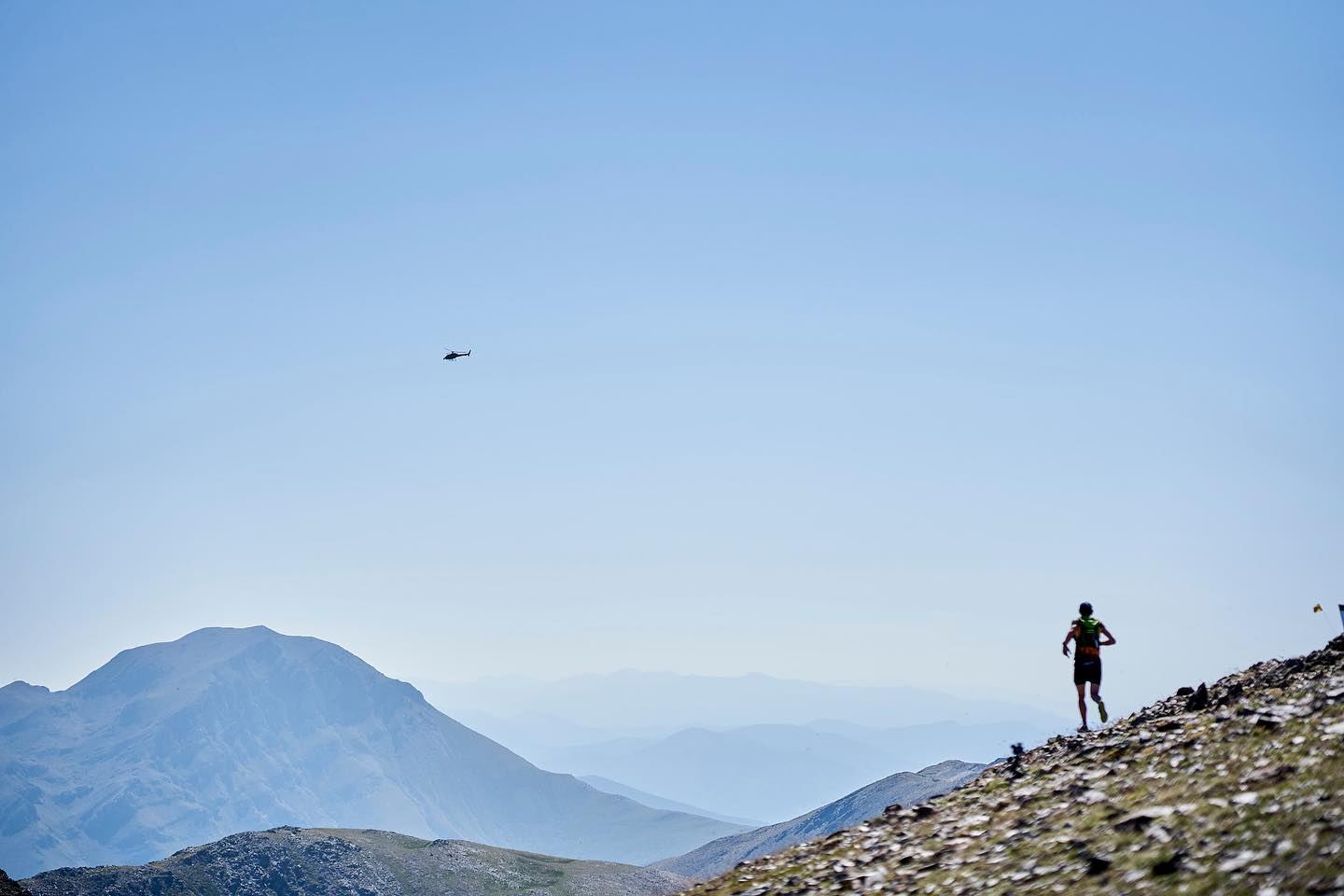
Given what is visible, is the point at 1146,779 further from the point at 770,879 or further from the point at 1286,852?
the point at 770,879

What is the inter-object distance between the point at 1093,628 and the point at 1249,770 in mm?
11970

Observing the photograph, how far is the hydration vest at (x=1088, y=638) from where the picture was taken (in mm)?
32156

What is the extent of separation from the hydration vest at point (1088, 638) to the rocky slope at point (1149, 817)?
196 centimetres

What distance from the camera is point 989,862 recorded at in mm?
21188

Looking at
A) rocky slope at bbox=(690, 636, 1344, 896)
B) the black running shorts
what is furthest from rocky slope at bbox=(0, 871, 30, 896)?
the black running shorts

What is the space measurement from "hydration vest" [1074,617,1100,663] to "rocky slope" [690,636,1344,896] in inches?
77.3

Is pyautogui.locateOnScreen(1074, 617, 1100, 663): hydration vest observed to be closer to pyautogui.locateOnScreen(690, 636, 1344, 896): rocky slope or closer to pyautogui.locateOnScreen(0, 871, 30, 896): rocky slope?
pyautogui.locateOnScreen(690, 636, 1344, 896): rocky slope

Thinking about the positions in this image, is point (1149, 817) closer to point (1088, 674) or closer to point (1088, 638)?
point (1088, 674)

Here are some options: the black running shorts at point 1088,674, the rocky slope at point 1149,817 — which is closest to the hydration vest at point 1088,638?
the black running shorts at point 1088,674

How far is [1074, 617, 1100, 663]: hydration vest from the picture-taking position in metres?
32.2

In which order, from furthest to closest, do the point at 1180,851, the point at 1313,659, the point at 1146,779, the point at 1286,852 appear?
1. the point at 1313,659
2. the point at 1146,779
3. the point at 1180,851
4. the point at 1286,852

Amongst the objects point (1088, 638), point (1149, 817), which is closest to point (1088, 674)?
point (1088, 638)

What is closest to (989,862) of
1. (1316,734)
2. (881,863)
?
(881,863)

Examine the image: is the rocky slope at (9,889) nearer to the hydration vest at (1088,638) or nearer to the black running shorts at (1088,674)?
the black running shorts at (1088,674)
